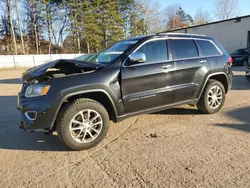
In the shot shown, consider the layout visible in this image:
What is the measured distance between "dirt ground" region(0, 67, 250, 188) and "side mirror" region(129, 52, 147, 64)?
135cm

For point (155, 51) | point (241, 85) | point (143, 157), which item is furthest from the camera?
point (241, 85)

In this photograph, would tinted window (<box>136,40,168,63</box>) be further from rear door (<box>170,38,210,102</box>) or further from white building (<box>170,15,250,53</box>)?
white building (<box>170,15,250,53</box>)

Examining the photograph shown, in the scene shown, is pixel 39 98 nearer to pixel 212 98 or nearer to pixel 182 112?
pixel 182 112

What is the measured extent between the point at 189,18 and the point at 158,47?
83.3 m

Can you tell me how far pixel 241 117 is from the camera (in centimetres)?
480

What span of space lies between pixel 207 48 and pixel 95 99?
293cm

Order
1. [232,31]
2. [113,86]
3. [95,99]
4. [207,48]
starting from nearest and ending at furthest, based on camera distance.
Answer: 1. [113,86]
2. [95,99]
3. [207,48]
4. [232,31]

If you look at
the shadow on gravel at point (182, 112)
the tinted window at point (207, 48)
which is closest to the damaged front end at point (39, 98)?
the shadow on gravel at point (182, 112)

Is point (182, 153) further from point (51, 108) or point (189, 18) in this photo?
point (189, 18)

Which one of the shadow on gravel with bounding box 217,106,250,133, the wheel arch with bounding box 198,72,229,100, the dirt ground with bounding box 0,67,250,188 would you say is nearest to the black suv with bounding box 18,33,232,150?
the wheel arch with bounding box 198,72,229,100

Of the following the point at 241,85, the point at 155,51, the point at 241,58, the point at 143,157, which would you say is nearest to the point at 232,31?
the point at 241,58

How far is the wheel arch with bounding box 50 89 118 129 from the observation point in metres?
Answer: 3.35

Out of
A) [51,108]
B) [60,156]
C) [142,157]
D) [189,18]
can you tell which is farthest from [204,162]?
[189,18]

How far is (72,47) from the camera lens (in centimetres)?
4597
